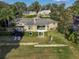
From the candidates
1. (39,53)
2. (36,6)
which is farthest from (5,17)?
(36,6)

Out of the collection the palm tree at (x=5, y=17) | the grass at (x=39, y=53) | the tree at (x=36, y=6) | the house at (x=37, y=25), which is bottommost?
the grass at (x=39, y=53)

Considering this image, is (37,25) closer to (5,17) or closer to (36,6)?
(5,17)

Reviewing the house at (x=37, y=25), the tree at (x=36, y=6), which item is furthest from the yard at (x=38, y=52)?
the tree at (x=36, y=6)

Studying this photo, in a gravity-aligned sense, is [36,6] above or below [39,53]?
above

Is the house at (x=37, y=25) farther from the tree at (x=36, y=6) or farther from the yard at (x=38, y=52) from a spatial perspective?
the tree at (x=36, y=6)

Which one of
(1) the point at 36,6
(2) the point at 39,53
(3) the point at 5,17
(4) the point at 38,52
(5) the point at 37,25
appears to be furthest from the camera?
(1) the point at 36,6

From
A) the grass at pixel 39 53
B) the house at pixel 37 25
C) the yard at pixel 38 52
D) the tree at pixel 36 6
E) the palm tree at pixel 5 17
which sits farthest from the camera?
the tree at pixel 36 6

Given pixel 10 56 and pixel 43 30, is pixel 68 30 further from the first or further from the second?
pixel 10 56

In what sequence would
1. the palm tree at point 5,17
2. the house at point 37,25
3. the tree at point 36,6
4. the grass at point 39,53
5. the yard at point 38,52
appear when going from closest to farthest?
the grass at point 39,53
the yard at point 38,52
the house at point 37,25
the palm tree at point 5,17
the tree at point 36,6

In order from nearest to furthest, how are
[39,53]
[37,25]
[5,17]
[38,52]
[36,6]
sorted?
1. [39,53]
2. [38,52]
3. [37,25]
4. [5,17]
5. [36,6]

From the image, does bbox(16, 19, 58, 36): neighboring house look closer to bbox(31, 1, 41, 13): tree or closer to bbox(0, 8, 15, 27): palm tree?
bbox(0, 8, 15, 27): palm tree

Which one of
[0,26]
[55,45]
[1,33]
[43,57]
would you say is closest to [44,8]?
[0,26]
